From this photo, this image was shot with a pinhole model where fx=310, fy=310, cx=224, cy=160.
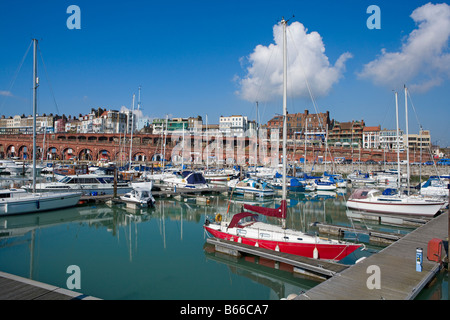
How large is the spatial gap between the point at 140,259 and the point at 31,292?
255 inches

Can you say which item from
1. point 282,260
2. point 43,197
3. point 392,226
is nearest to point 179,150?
point 43,197

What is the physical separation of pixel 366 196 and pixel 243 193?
→ 48.7 feet

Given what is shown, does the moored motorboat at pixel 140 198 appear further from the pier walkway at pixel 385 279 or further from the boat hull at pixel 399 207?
the pier walkway at pixel 385 279

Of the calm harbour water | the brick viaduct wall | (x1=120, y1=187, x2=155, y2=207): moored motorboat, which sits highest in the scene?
the brick viaduct wall

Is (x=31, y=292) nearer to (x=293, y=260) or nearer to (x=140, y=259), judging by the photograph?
(x=140, y=259)

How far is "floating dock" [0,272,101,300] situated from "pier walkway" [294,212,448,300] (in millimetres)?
6602

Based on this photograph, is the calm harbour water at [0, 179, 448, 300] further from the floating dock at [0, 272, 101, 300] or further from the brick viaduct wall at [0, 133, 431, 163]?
the brick viaduct wall at [0, 133, 431, 163]

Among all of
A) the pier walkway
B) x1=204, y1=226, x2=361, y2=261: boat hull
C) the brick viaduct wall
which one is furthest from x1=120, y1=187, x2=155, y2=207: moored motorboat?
the brick viaduct wall

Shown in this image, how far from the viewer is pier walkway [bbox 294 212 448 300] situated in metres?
9.09

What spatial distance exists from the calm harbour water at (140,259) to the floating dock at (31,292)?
2182 mm

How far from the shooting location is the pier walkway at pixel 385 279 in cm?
909

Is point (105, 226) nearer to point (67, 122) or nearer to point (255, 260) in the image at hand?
point (255, 260)

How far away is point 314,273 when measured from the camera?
500 inches

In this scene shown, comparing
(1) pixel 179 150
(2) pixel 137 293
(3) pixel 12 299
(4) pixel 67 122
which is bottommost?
(2) pixel 137 293
